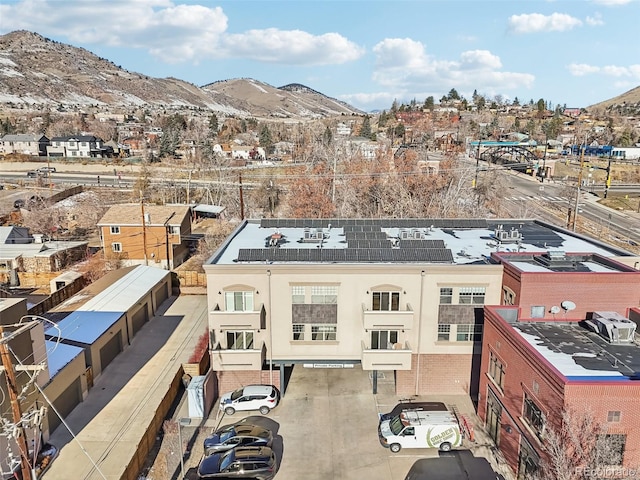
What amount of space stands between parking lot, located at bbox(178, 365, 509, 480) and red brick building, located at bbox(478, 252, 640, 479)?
10.1 feet

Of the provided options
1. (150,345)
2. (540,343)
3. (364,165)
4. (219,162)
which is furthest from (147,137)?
(540,343)

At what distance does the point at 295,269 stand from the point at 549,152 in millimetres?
100719

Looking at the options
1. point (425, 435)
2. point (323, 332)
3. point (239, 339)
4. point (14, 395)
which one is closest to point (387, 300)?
point (323, 332)

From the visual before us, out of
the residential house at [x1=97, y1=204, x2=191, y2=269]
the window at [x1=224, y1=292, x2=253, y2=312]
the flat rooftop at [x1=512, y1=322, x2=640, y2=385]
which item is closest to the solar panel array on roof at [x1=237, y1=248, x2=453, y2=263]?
the window at [x1=224, y1=292, x2=253, y2=312]

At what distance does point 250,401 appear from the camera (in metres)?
23.1

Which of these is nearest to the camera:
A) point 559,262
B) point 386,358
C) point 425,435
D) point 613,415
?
point 613,415

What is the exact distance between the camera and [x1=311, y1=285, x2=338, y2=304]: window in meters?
23.3

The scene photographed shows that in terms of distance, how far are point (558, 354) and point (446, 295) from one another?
21.7 ft

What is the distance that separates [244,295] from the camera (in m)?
23.2

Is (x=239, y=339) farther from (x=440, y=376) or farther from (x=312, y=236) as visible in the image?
(x=440, y=376)

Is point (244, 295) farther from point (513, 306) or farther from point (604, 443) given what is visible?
point (604, 443)

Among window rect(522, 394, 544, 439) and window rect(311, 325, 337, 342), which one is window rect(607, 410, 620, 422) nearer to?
window rect(522, 394, 544, 439)

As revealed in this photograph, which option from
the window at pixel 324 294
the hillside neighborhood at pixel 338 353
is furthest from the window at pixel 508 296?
the window at pixel 324 294

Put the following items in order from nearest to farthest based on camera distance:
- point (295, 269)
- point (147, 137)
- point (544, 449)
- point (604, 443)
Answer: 1. point (604, 443)
2. point (544, 449)
3. point (295, 269)
4. point (147, 137)
